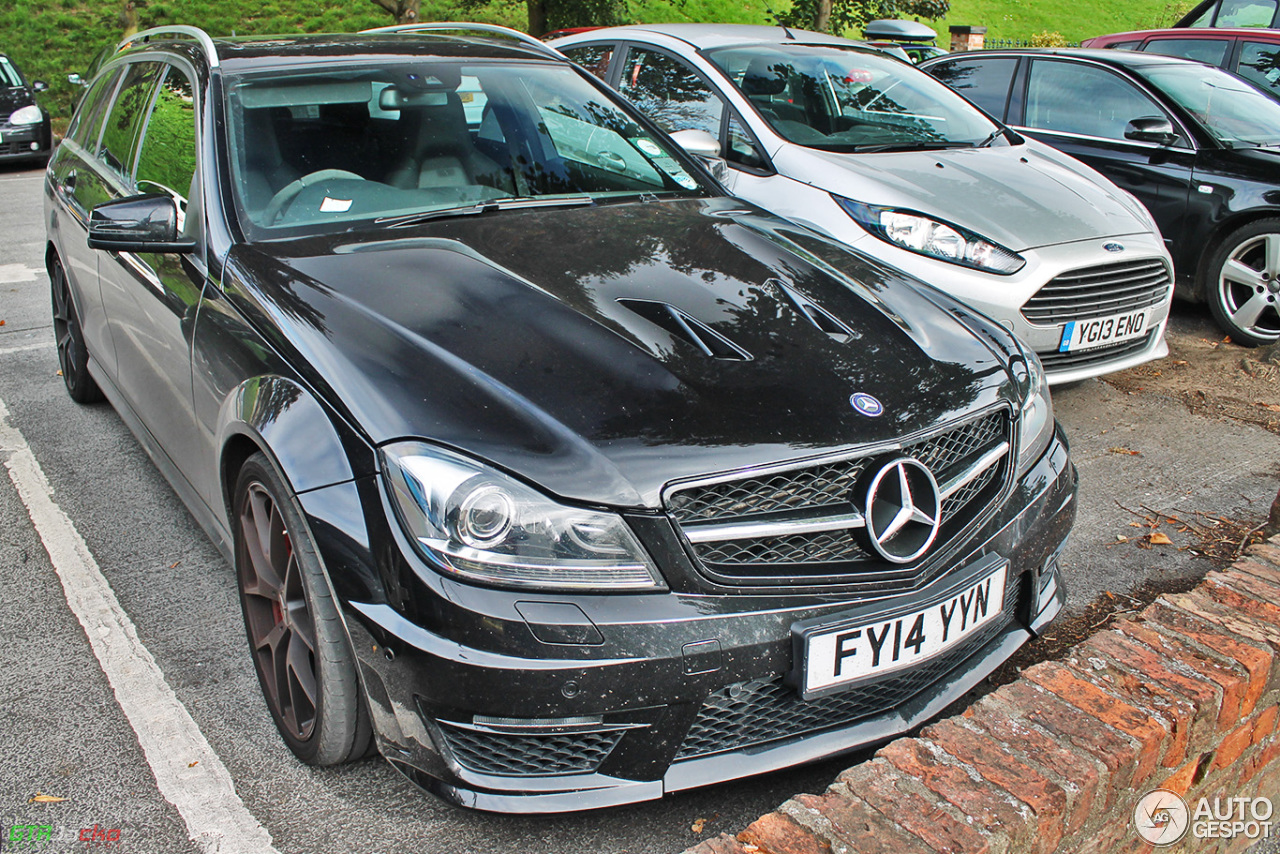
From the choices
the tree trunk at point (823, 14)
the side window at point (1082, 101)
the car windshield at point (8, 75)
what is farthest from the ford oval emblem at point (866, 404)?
the tree trunk at point (823, 14)

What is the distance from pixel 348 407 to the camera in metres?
2.03

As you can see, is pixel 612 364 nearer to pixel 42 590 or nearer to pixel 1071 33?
pixel 42 590

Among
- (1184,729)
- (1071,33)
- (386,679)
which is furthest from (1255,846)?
(1071,33)

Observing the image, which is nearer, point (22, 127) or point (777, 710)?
point (777, 710)

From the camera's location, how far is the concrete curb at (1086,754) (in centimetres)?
164

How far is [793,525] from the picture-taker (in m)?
1.92

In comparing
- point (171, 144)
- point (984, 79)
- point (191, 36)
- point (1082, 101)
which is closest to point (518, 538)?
point (171, 144)

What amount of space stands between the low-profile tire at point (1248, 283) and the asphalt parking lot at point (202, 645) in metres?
1.23

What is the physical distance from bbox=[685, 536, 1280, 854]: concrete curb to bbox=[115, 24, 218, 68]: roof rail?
2.80m

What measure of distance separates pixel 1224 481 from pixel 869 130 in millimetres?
2422

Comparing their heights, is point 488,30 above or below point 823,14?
above

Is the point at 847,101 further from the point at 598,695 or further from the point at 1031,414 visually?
the point at 598,695

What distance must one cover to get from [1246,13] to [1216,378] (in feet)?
22.8
